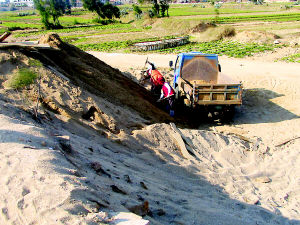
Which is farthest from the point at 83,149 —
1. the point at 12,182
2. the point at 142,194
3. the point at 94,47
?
the point at 94,47

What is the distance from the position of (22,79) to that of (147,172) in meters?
4.41

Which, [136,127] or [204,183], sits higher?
[136,127]

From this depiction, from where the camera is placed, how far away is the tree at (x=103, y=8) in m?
68.9

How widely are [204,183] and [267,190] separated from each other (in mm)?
1469

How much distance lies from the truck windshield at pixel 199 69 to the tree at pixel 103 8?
2482 inches

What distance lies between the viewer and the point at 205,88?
9.46 meters

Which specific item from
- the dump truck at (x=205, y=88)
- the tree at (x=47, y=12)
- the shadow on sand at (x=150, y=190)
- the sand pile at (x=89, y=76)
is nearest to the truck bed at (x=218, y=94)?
the dump truck at (x=205, y=88)

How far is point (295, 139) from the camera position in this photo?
8492mm

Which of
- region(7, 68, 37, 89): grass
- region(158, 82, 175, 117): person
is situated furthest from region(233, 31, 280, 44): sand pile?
region(7, 68, 37, 89): grass

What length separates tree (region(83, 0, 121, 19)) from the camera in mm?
68938

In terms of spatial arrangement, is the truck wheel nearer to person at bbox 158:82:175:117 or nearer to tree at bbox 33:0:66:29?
person at bbox 158:82:175:117

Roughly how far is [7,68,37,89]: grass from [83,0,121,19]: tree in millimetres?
66385

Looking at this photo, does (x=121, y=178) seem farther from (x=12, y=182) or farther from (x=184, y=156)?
(x=184, y=156)

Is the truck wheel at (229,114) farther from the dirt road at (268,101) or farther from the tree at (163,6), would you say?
the tree at (163,6)
